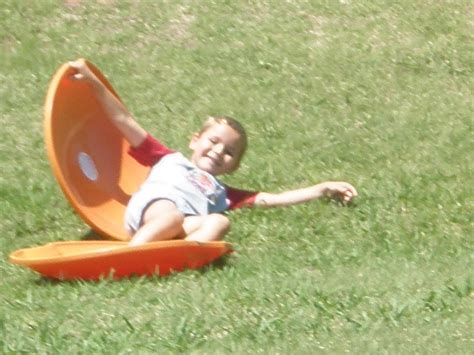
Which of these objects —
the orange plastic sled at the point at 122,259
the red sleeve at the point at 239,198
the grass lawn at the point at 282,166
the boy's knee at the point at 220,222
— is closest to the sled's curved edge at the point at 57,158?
the grass lawn at the point at 282,166

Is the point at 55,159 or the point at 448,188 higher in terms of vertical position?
the point at 55,159

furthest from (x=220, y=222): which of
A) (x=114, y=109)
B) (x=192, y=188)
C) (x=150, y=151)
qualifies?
(x=114, y=109)

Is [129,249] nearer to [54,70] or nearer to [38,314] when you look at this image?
[38,314]

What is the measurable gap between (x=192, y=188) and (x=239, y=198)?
15.3 inches

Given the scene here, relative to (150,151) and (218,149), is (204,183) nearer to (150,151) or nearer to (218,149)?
(218,149)

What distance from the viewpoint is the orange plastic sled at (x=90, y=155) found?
638cm

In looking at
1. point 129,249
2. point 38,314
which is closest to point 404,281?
point 129,249

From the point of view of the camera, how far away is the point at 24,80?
338 inches

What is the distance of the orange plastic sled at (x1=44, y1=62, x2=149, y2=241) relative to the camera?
Result: 638 centimetres

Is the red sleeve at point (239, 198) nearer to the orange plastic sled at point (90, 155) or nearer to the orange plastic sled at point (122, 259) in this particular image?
the orange plastic sled at point (90, 155)

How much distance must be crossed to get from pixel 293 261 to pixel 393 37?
3.79m

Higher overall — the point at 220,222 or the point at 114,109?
the point at 114,109

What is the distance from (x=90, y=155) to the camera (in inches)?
274

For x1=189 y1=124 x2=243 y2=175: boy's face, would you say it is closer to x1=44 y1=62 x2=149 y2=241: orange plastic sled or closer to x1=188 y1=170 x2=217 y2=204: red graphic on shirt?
x1=188 y1=170 x2=217 y2=204: red graphic on shirt
